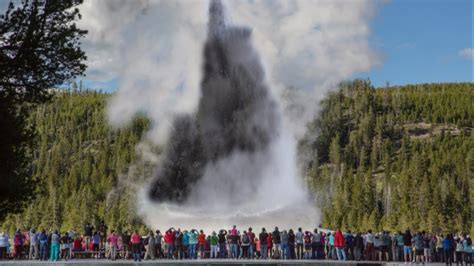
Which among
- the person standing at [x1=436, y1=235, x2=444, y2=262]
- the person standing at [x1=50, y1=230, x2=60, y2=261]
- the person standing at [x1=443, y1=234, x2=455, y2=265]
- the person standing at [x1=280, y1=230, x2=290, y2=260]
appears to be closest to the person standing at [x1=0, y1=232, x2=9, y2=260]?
→ the person standing at [x1=50, y1=230, x2=60, y2=261]

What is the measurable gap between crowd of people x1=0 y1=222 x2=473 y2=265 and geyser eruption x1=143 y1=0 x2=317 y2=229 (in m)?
14.1

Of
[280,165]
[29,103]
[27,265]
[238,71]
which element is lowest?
[27,265]

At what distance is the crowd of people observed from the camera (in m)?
32.8

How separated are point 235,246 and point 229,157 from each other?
26.1 meters

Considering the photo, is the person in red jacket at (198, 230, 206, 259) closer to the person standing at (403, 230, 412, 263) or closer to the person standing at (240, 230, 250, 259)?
the person standing at (240, 230, 250, 259)

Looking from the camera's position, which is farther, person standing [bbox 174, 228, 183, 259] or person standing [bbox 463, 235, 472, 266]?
person standing [bbox 174, 228, 183, 259]

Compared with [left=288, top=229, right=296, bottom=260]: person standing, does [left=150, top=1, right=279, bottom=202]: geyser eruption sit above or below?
above

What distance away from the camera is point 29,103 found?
1723 centimetres

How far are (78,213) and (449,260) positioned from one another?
344 ft

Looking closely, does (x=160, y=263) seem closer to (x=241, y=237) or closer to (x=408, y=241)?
(x=241, y=237)

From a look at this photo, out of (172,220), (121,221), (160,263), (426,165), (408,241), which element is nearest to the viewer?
(160,263)

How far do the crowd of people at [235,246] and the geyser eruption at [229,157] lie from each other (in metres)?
14.1

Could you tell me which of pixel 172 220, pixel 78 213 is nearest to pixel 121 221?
pixel 78 213

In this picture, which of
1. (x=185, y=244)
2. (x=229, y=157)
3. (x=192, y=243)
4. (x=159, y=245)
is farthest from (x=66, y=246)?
(x=229, y=157)
